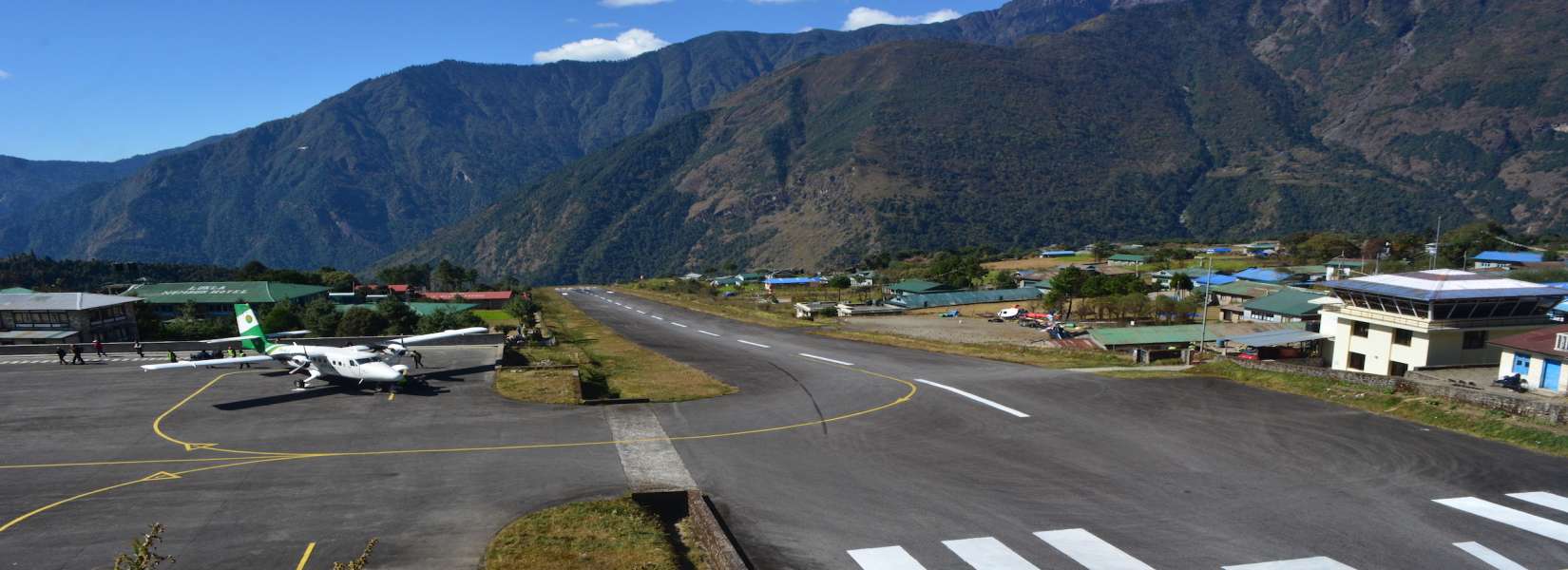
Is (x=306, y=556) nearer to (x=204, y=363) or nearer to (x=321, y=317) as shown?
(x=204, y=363)

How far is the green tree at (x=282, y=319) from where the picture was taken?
7975 centimetres

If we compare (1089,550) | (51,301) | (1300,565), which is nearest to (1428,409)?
(1300,565)

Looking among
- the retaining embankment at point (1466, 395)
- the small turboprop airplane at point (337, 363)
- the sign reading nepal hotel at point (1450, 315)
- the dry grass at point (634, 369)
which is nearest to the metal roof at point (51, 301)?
the dry grass at point (634, 369)

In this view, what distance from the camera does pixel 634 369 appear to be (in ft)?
152

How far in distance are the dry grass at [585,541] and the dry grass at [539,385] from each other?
42.5ft

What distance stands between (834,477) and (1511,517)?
16.9 m

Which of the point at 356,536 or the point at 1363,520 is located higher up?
the point at 1363,520

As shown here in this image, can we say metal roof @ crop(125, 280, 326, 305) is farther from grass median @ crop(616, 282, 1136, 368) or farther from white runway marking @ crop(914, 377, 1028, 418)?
white runway marking @ crop(914, 377, 1028, 418)

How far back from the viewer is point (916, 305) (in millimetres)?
110562

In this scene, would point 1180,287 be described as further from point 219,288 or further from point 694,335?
point 219,288

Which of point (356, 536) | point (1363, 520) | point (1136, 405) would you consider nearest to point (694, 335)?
point (1136, 405)

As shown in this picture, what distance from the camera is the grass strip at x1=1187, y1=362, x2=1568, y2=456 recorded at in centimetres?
2347

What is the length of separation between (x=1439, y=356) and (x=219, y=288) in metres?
127

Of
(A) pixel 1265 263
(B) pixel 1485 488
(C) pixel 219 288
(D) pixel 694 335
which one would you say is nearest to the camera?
(B) pixel 1485 488
